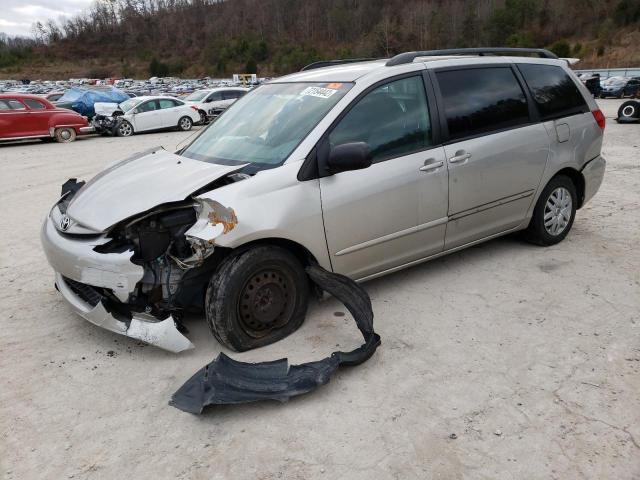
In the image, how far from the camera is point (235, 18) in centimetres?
13012

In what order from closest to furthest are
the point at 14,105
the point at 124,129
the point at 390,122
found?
the point at 390,122 → the point at 14,105 → the point at 124,129

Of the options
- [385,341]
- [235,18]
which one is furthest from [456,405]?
[235,18]

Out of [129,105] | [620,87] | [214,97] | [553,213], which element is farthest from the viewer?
[620,87]

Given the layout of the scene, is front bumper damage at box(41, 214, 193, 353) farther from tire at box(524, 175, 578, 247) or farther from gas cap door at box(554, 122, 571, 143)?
gas cap door at box(554, 122, 571, 143)

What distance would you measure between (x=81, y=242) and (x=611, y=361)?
3.34 meters

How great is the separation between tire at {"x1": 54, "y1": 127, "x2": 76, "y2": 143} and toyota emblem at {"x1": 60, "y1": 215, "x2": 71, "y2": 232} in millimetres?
14958

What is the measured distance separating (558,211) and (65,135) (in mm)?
16256

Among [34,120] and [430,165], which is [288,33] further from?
[430,165]

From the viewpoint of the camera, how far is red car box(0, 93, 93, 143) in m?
15.7

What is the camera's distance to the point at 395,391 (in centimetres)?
294

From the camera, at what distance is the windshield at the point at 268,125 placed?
361 cm

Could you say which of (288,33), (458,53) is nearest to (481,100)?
(458,53)

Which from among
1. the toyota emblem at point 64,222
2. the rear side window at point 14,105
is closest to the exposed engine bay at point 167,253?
the toyota emblem at point 64,222

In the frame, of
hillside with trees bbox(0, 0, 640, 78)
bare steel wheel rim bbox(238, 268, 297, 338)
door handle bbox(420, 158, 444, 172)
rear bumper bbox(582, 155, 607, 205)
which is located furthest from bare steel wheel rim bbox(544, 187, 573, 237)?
hillside with trees bbox(0, 0, 640, 78)
